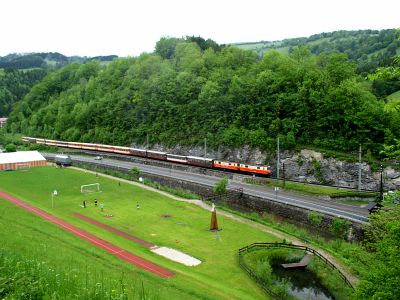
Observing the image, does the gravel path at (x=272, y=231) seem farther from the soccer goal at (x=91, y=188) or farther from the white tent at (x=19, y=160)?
the white tent at (x=19, y=160)

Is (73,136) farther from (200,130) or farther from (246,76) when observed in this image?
(246,76)

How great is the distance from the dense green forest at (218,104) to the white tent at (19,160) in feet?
88.1

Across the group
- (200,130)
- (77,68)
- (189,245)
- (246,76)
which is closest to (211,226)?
(189,245)

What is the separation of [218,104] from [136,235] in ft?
164

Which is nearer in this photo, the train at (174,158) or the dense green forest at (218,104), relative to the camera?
the dense green forest at (218,104)

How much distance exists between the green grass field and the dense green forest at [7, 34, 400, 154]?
20.7m

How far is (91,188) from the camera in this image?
60656mm

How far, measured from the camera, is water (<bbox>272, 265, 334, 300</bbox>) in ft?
95.6

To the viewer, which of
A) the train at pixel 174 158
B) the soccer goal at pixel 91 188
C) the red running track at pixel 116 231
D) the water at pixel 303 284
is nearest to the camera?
the water at pixel 303 284

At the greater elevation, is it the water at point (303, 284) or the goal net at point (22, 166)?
the goal net at point (22, 166)

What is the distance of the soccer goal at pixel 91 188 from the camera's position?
5858 cm

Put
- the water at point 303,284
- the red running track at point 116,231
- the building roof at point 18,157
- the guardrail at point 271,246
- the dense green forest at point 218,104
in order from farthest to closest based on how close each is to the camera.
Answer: the building roof at point 18,157, the dense green forest at point 218,104, the red running track at point 116,231, the water at point 303,284, the guardrail at point 271,246

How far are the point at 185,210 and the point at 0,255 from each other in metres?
30.8

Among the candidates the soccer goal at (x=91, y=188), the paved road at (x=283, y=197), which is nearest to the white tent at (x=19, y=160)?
the paved road at (x=283, y=197)
